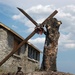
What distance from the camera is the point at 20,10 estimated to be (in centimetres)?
1524

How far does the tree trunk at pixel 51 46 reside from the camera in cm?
1527

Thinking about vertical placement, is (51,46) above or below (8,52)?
below

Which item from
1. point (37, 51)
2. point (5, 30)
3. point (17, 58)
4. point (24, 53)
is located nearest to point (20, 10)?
point (5, 30)

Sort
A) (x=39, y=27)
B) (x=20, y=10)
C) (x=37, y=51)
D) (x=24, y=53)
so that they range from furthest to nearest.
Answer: (x=37, y=51)
(x=24, y=53)
(x=20, y=10)
(x=39, y=27)

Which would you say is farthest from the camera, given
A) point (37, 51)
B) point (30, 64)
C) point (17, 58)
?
point (37, 51)

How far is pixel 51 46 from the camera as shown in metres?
15.5

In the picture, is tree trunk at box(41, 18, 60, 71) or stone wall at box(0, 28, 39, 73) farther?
stone wall at box(0, 28, 39, 73)

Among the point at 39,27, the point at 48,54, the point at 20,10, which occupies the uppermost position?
the point at 20,10

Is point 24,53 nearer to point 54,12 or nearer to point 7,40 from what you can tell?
point 7,40

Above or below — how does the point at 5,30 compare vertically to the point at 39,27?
above

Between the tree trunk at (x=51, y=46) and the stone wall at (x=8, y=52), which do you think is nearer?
the tree trunk at (x=51, y=46)

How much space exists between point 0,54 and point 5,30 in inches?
71.5

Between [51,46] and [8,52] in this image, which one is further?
[8,52]

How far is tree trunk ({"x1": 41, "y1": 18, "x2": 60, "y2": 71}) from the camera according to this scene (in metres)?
15.3
